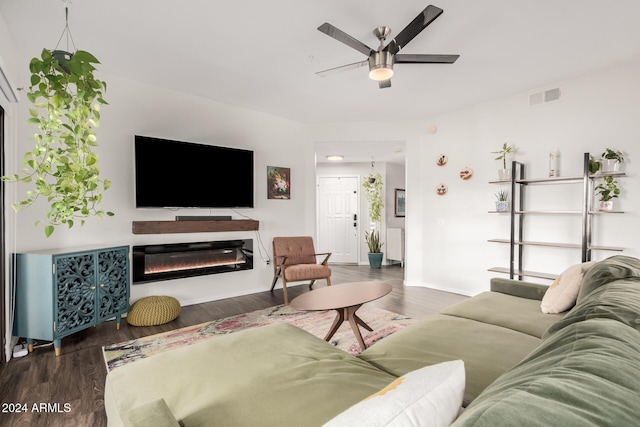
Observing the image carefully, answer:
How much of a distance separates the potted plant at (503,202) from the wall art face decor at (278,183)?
9.51 feet

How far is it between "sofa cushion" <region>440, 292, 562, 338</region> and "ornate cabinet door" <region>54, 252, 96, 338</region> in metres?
2.98

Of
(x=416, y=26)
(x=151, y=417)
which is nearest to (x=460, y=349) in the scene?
(x=151, y=417)

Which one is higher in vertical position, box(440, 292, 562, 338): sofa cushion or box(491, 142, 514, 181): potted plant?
box(491, 142, 514, 181): potted plant

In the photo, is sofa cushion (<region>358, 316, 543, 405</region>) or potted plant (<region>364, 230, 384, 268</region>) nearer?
sofa cushion (<region>358, 316, 543, 405</region>)

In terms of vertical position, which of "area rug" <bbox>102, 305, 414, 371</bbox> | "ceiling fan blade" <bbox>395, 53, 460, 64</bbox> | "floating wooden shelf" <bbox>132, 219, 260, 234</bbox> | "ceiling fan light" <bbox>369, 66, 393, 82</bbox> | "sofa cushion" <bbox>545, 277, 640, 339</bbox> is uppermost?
"ceiling fan blade" <bbox>395, 53, 460, 64</bbox>

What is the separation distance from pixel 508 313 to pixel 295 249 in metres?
3.04

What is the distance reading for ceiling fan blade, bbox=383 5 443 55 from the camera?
2012mm

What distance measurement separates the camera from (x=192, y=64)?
3.19m

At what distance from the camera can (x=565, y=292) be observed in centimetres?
204

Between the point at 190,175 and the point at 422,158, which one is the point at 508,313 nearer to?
the point at 422,158

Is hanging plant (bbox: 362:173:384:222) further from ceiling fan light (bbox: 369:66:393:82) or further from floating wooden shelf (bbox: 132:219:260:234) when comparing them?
ceiling fan light (bbox: 369:66:393:82)

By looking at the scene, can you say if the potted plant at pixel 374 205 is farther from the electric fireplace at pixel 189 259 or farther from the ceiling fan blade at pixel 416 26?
the ceiling fan blade at pixel 416 26

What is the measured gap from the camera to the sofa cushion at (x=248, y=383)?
3.43 ft

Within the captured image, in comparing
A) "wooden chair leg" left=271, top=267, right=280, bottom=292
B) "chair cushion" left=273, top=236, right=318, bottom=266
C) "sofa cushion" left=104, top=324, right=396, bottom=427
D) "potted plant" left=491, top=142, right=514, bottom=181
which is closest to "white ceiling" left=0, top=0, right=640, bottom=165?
"potted plant" left=491, top=142, right=514, bottom=181
